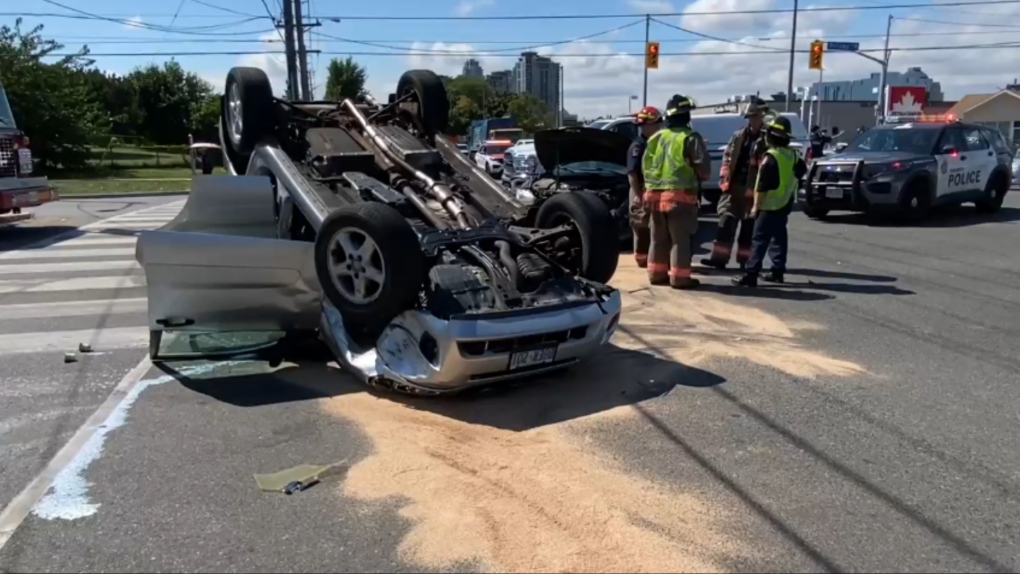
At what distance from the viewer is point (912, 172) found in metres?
14.8

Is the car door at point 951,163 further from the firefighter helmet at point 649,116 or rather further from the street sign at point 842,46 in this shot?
the street sign at point 842,46

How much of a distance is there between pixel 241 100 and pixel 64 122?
3171cm

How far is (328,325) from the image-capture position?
5840 mm

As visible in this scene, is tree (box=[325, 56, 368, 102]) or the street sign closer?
the street sign

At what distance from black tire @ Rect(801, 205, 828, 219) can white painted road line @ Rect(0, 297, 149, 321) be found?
11476 millimetres

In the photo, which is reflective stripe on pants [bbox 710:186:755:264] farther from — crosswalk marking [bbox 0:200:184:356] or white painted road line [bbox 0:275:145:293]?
white painted road line [bbox 0:275:145:293]

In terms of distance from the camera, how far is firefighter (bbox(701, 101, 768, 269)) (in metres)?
9.59

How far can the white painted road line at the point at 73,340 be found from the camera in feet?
22.7

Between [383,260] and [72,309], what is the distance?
462 cm

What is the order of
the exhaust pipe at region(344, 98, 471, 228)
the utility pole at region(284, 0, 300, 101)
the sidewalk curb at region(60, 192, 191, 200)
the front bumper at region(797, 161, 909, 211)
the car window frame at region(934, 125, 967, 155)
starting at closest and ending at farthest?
the exhaust pipe at region(344, 98, 471, 228) < the front bumper at region(797, 161, 909, 211) < the car window frame at region(934, 125, 967, 155) < the sidewalk curb at region(60, 192, 191, 200) < the utility pole at region(284, 0, 300, 101)

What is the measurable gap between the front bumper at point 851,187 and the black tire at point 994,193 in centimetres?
256

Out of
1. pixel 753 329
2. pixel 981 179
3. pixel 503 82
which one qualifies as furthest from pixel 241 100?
pixel 503 82

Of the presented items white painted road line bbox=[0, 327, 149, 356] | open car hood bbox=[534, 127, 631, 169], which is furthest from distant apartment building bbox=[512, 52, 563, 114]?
white painted road line bbox=[0, 327, 149, 356]

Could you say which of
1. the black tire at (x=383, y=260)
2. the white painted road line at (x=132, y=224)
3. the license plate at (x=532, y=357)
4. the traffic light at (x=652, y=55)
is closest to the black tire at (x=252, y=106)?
the black tire at (x=383, y=260)
